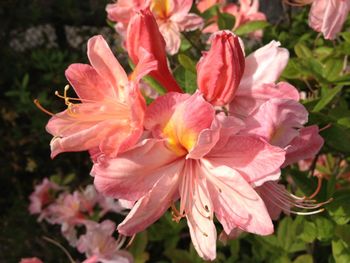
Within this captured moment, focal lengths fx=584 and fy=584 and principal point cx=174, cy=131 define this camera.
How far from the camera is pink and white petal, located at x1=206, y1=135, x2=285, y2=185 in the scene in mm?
739

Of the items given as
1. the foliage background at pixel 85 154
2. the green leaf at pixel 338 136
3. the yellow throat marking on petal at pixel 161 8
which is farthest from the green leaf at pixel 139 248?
the green leaf at pixel 338 136

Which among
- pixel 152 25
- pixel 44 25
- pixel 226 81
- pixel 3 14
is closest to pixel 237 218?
pixel 226 81

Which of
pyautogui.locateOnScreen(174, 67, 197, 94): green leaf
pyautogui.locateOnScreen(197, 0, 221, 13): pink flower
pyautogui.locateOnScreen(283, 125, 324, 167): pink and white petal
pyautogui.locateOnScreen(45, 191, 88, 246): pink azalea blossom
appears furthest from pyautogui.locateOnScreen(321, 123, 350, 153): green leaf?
pyautogui.locateOnScreen(45, 191, 88, 246): pink azalea blossom

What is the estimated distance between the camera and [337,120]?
3.28 feet

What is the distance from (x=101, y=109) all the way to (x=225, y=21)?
703mm

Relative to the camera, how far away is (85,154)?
9.83ft

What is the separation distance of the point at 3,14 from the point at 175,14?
2.22 m

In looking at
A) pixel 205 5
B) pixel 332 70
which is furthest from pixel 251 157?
pixel 205 5

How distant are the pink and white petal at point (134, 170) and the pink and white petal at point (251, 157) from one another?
7cm

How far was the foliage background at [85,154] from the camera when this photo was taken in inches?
40.8

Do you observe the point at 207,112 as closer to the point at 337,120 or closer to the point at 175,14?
the point at 337,120

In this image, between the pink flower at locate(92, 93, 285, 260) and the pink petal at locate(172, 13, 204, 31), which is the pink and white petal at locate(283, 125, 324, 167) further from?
the pink petal at locate(172, 13, 204, 31)

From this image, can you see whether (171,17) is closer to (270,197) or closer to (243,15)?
(243,15)

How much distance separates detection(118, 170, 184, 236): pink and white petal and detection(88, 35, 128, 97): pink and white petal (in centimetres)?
14
